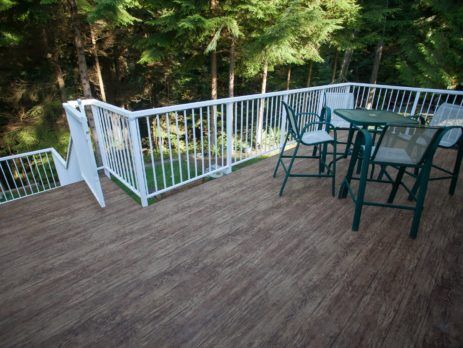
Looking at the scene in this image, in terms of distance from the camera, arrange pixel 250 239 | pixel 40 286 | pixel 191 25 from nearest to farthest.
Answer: pixel 40 286 < pixel 250 239 < pixel 191 25

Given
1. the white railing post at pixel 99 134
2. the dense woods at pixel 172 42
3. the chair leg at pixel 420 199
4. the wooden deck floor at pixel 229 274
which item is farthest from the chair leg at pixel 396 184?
the dense woods at pixel 172 42

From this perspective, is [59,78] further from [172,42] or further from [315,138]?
[315,138]

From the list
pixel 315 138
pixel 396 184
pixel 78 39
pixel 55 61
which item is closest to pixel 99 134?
pixel 315 138

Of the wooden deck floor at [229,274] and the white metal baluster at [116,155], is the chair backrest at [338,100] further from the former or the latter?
the white metal baluster at [116,155]

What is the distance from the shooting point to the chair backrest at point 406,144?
1.97m

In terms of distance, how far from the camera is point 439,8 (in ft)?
29.0

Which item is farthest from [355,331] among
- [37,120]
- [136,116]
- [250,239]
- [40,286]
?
[37,120]

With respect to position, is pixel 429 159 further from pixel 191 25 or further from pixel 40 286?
pixel 191 25

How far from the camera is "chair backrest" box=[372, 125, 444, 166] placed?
6.46 feet

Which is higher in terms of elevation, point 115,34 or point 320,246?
point 115,34

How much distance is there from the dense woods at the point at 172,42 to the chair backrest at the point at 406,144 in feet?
19.4

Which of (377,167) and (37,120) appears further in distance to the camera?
(37,120)

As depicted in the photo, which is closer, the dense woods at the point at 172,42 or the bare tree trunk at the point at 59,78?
the dense woods at the point at 172,42

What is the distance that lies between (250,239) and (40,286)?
5.17 feet
